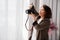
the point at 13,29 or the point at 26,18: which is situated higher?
the point at 26,18

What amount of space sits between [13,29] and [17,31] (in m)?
0.05

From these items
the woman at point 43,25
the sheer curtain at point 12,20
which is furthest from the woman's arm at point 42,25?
the sheer curtain at point 12,20

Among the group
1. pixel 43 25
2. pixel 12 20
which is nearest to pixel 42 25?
pixel 43 25

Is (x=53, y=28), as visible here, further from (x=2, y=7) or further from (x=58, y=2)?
(x=2, y=7)

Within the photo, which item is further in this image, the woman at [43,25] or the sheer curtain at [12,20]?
the sheer curtain at [12,20]

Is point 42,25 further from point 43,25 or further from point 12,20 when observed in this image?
point 12,20

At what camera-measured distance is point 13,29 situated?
1.58 m

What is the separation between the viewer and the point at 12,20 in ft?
5.16

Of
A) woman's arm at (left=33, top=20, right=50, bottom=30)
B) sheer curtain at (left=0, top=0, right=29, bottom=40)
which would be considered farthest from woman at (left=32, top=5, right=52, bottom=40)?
sheer curtain at (left=0, top=0, right=29, bottom=40)

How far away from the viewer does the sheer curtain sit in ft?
5.03

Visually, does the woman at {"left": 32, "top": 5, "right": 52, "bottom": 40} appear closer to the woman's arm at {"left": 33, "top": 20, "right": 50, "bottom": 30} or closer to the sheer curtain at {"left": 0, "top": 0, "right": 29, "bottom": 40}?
the woman's arm at {"left": 33, "top": 20, "right": 50, "bottom": 30}

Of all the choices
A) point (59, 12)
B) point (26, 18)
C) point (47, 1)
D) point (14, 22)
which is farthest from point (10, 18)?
point (59, 12)

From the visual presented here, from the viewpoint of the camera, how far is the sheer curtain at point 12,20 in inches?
60.4

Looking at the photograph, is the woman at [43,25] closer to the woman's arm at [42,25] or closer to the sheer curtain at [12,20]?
the woman's arm at [42,25]
